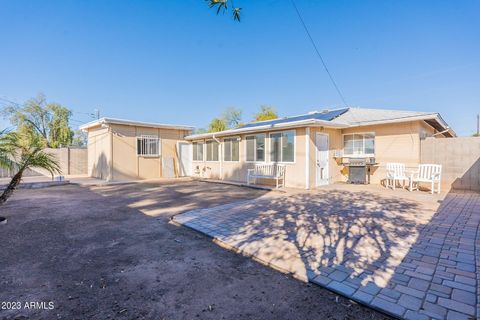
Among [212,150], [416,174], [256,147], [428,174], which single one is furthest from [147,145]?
[428,174]

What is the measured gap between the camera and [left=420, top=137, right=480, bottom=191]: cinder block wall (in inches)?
316

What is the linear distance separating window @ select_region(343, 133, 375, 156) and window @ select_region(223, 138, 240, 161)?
16.5 feet

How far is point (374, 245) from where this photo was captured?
3305 mm

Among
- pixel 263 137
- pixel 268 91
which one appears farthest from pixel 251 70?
pixel 263 137

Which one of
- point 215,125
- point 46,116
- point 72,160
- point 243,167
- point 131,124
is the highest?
point 46,116

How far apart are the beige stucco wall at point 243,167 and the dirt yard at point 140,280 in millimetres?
5869

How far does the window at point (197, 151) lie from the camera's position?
13766mm

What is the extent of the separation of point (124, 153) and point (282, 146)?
8184mm

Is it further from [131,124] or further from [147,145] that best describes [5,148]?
[147,145]

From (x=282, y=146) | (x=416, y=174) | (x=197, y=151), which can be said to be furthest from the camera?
(x=197, y=151)

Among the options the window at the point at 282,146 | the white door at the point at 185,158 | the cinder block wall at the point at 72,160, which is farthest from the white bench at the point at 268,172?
the cinder block wall at the point at 72,160

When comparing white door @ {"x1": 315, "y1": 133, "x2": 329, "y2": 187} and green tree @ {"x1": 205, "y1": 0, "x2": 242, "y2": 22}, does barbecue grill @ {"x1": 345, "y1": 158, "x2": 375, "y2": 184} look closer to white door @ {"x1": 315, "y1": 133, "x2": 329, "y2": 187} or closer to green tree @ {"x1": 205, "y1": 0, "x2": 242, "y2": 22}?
white door @ {"x1": 315, "y1": 133, "x2": 329, "y2": 187}

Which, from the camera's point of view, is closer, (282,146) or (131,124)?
(282,146)

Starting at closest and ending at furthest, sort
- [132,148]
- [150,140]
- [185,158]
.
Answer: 1. [132,148]
2. [150,140]
3. [185,158]
